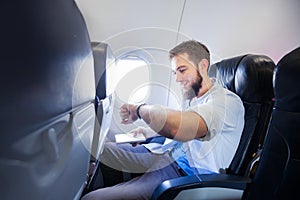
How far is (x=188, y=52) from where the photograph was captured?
1.30m

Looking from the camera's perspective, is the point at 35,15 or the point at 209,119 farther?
the point at 209,119

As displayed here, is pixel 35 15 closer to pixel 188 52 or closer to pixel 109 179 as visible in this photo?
pixel 188 52

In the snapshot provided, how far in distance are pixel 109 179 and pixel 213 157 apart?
0.81 metres

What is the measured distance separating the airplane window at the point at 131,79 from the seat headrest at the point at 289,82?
109 cm

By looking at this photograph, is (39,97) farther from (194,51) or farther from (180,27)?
(180,27)

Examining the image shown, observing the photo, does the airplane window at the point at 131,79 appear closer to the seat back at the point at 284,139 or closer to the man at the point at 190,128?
the man at the point at 190,128

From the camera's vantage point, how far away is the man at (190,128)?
3.30 feet

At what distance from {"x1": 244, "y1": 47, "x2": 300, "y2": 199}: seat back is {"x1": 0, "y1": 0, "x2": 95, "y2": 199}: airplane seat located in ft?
2.42

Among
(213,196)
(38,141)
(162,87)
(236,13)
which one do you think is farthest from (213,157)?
(236,13)

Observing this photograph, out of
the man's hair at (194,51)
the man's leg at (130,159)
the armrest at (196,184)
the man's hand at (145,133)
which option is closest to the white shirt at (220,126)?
the armrest at (196,184)

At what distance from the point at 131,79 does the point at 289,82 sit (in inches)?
50.5

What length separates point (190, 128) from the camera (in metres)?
1.00

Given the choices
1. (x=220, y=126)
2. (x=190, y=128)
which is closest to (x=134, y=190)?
(x=190, y=128)

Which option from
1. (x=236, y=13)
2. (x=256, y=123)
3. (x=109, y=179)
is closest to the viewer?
(x=256, y=123)
